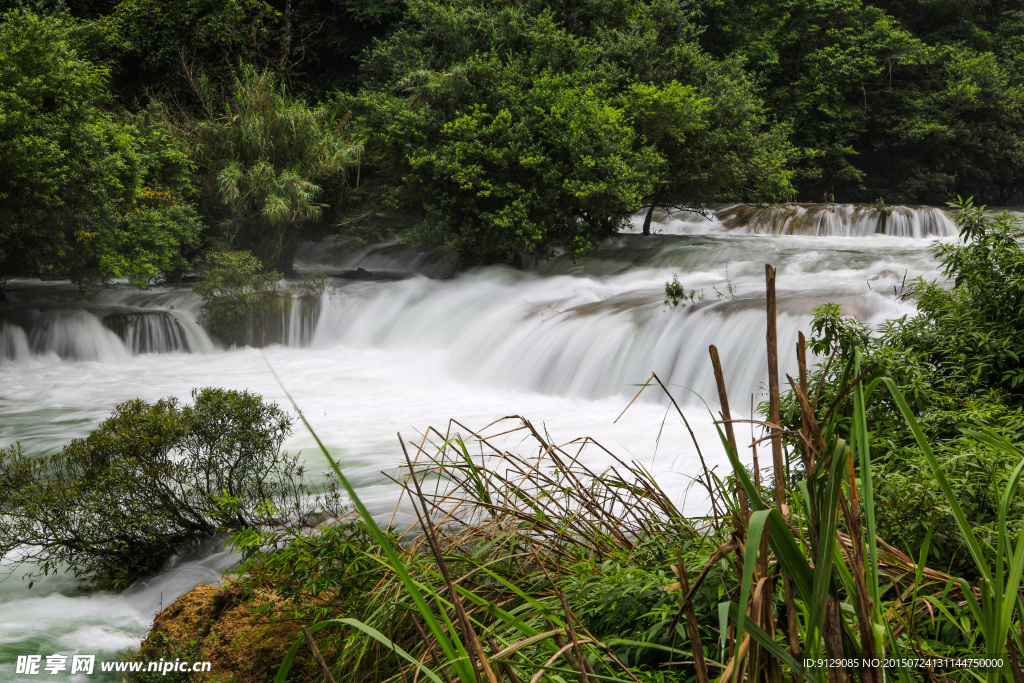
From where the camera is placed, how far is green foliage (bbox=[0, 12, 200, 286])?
32.5ft

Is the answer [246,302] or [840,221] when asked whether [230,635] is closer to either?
[246,302]

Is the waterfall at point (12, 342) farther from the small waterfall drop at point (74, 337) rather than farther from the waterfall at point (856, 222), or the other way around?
the waterfall at point (856, 222)

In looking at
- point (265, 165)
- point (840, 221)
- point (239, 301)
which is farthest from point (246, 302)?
point (840, 221)

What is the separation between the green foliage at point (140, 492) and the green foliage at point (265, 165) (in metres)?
9.06

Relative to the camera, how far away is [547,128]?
12.9 m

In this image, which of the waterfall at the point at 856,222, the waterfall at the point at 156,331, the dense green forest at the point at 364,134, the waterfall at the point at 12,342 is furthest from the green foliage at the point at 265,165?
the waterfall at the point at 856,222

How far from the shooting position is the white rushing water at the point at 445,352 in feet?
21.1

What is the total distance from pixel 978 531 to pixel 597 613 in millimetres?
1190

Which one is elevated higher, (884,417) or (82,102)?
(82,102)

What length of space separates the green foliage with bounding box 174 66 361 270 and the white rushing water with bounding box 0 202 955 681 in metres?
1.62

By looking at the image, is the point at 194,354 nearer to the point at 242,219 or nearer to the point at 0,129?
the point at 242,219

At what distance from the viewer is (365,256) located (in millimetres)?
18047

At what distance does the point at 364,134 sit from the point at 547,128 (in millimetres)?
3867

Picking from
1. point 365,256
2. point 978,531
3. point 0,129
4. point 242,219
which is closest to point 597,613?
point 978,531
